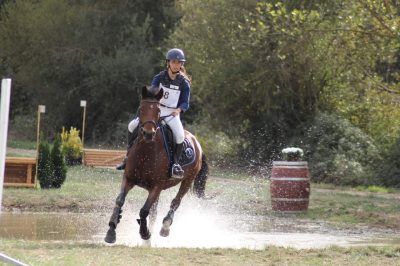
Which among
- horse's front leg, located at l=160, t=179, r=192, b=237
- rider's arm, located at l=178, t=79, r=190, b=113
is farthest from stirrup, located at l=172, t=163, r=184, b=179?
rider's arm, located at l=178, t=79, r=190, b=113

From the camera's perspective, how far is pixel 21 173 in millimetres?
21047

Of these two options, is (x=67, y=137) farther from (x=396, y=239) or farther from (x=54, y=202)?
(x=396, y=239)

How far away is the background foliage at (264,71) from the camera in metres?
25.3

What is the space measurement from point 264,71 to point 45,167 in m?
11.4

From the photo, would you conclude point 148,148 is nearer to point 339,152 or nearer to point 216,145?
point 339,152

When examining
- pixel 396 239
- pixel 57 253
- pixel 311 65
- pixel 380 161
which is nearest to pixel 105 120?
pixel 311 65

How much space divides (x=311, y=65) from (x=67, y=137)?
28.8 feet

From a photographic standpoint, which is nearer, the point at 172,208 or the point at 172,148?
the point at 172,148

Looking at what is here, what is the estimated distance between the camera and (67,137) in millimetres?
30078

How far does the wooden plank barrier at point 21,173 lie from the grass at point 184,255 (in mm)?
9605

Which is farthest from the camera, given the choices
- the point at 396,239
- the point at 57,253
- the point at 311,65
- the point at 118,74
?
the point at 118,74

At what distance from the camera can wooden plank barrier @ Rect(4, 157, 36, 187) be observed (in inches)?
817

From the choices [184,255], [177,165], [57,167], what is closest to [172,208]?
[177,165]

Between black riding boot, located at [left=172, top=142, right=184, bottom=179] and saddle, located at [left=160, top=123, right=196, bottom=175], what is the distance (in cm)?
6
